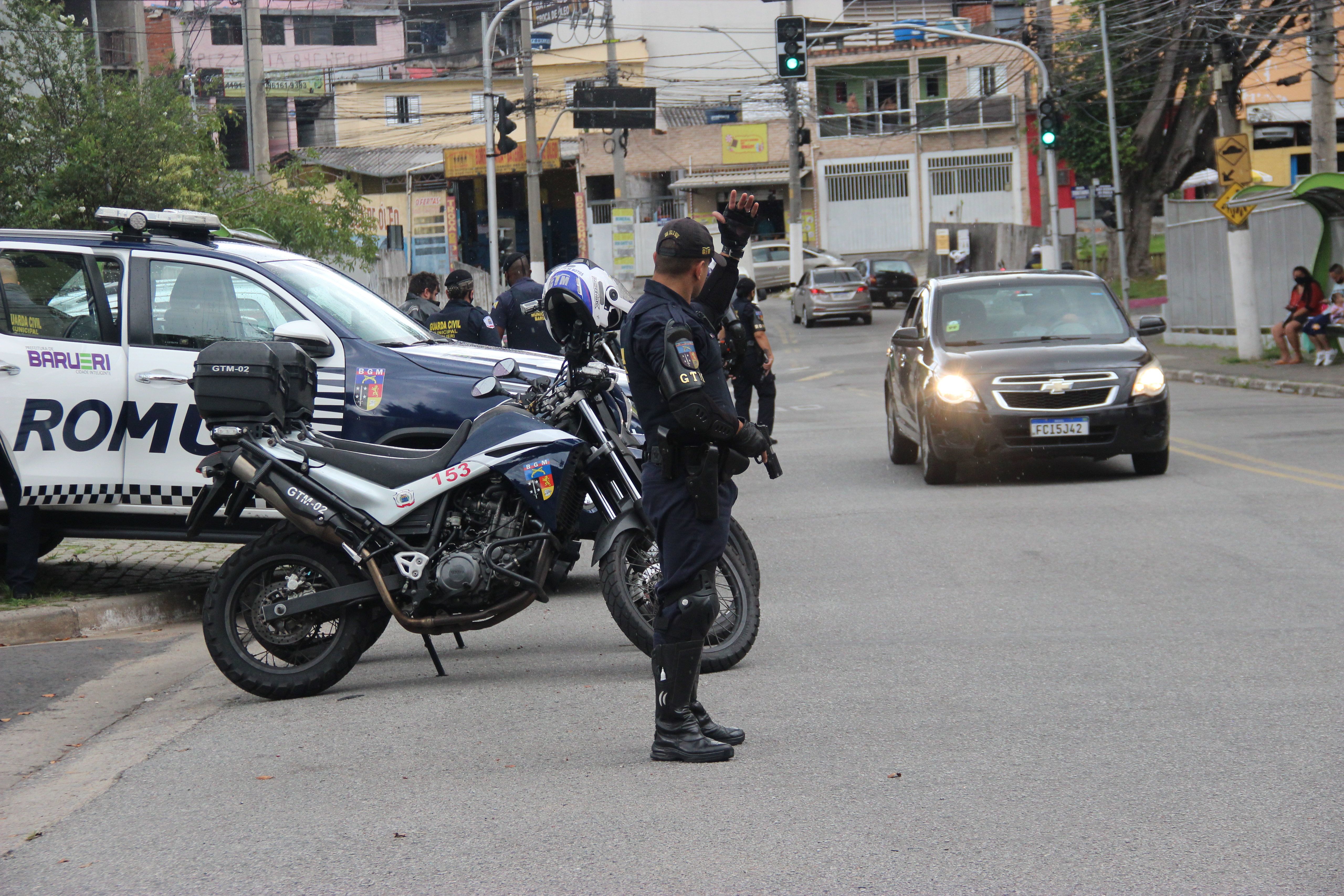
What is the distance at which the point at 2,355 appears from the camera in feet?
27.3

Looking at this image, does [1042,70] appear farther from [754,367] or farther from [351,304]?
[351,304]

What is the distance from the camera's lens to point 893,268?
4747cm

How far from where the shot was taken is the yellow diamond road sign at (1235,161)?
2248 centimetres

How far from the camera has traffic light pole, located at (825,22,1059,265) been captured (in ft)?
89.8

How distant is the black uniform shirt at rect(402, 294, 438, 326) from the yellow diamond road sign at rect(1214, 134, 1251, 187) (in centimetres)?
1404

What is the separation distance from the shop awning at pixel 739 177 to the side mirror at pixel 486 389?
5089 cm

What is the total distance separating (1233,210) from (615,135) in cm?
3367

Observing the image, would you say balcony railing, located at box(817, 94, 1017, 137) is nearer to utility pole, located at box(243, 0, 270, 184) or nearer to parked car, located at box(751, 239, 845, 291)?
parked car, located at box(751, 239, 845, 291)

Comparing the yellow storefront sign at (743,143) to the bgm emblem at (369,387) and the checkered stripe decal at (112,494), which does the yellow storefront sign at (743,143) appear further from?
the checkered stripe decal at (112,494)

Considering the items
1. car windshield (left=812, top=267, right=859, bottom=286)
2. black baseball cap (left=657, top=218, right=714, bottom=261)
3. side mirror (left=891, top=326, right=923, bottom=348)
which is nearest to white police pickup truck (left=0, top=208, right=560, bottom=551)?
black baseball cap (left=657, top=218, right=714, bottom=261)

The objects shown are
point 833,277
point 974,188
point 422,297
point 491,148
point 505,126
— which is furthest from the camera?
point 974,188

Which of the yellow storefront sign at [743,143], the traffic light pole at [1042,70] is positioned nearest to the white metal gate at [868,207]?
the yellow storefront sign at [743,143]

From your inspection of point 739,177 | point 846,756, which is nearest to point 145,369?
point 846,756

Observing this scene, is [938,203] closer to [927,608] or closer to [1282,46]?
[1282,46]
